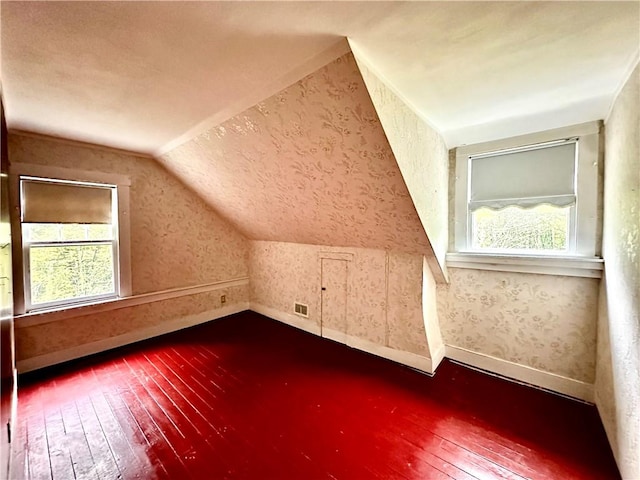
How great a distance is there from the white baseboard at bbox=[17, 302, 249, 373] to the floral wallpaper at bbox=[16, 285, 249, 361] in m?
0.04

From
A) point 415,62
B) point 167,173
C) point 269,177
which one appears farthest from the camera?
point 167,173

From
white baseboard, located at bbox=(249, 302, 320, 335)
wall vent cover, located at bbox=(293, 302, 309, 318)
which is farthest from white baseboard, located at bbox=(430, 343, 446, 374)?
wall vent cover, located at bbox=(293, 302, 309, 318)

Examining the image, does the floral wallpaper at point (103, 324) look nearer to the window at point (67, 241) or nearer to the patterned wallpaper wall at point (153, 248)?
the patterned wallpaper wall at point (153, 248)

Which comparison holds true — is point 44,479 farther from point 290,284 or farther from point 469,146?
point 469,146

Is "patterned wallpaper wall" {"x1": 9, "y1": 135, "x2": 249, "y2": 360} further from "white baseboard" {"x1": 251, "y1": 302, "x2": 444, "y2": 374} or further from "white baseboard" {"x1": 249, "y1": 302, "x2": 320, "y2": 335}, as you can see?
"white baseboard" {"x1": 251, "y1": 302, "x2": 444, "y2": 374}

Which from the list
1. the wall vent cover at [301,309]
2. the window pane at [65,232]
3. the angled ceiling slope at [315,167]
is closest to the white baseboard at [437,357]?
the angled ceiling slope at [315,167]

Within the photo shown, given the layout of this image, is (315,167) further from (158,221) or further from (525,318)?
(158,221)

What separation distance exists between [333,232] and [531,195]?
173 centimetres

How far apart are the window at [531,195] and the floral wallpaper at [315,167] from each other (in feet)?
2.21

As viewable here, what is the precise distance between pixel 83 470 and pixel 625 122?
3.58 m

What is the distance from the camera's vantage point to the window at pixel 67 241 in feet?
7.82

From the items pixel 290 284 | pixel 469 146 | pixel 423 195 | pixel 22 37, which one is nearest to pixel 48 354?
pixel 290 284

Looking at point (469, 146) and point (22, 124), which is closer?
point (22, 124)

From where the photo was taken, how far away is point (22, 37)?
114 cm
